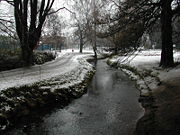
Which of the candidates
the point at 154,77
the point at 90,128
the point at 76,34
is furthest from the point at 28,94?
the point at 76,34

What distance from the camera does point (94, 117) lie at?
8219 millimetres

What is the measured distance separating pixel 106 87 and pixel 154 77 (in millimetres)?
3413

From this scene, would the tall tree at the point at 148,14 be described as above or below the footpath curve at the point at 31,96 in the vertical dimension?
above

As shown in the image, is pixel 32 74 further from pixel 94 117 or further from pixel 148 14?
pixel 148 14

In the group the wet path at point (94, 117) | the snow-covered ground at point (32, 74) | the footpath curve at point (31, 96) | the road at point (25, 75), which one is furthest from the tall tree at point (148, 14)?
the road at point (25, 75)

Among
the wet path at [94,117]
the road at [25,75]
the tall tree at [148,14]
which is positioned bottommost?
the wet path at [94,117]

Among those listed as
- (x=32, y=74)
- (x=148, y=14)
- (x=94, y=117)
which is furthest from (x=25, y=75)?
(x=148, y=14)

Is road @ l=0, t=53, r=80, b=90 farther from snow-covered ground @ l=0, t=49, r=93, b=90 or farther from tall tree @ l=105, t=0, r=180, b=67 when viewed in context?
tall tree @ l=105, t=0, r=180, b=67

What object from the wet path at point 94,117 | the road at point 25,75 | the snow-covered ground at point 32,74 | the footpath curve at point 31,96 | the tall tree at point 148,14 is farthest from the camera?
the tall tree at point 148,14

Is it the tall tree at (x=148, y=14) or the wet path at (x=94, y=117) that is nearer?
the wet path at (x=94, y=117)

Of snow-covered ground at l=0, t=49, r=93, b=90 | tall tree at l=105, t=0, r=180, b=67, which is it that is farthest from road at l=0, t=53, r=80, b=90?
tall tree at l=105, t=0, r=180, b=67

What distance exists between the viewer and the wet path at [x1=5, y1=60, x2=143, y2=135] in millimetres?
6961

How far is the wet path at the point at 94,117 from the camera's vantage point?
6961 millimetres

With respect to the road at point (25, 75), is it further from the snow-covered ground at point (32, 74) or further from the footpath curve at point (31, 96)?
the footpath curve at point (31, 96)
